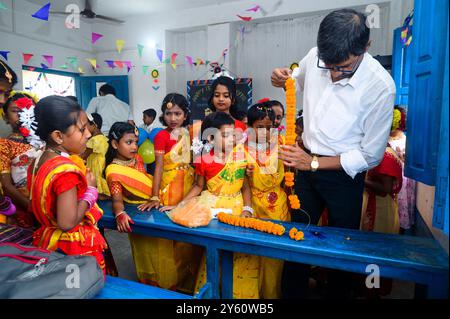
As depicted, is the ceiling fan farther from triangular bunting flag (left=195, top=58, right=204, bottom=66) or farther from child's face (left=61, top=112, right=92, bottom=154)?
child's face (left=61, top=112, right=92, bottom=154)

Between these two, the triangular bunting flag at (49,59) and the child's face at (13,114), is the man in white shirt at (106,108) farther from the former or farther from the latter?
the child's face at (13,114)

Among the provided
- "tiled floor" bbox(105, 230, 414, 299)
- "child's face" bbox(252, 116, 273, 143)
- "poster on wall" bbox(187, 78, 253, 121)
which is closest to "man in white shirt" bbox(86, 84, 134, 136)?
"poster on wall" bbox(187, 78, 253, 121)

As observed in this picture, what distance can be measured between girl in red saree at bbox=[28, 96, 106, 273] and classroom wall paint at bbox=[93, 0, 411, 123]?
211 inches

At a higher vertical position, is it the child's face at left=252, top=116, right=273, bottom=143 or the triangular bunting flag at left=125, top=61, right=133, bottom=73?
the triangular bunting flag at left=125, top=61, right=133, bottom=73

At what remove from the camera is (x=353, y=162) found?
1506mm

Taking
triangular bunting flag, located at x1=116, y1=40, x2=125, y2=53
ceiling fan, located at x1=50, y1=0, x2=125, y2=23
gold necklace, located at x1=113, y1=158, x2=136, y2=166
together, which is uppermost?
ceiling fan, located at x1=50, y1=0, x2=125, y2=23

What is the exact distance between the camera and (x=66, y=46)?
6996 millimetres

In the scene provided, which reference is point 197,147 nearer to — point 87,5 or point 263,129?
point 263,129

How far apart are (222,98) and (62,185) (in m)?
1.47

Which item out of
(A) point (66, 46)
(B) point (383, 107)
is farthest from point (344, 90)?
(A) point (66, 46)

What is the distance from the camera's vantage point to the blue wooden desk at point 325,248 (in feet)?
4.21

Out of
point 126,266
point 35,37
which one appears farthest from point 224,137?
point 35,37

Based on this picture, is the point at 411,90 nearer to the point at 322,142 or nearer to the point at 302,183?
the point at 322,142

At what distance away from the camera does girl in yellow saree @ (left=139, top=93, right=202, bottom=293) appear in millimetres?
2227
